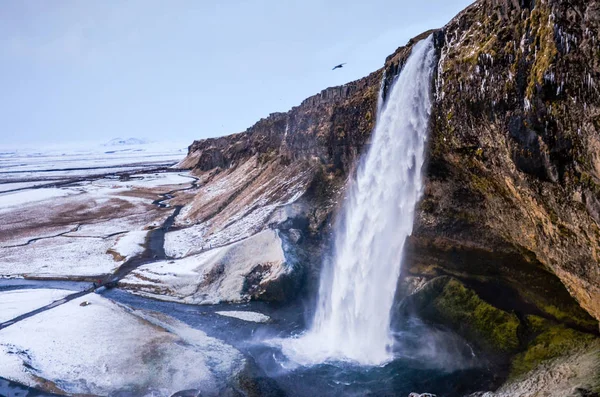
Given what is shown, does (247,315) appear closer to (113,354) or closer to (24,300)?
(113,354)

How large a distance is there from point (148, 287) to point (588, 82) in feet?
75.9

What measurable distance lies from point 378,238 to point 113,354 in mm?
12835

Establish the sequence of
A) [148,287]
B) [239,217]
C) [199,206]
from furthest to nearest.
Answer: [199,206]
[239,217]
[148,287]

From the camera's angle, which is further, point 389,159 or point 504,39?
point 389,159

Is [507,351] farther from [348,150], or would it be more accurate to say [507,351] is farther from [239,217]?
[239,217]

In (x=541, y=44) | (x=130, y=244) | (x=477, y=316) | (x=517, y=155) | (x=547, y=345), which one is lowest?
(x=547, y=345)

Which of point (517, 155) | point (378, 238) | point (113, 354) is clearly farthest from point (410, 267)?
point (113, 354)

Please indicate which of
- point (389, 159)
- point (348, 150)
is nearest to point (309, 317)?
point (389, 159)


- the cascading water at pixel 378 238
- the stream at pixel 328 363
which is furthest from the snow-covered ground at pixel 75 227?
the cascading water at pixel 378 238

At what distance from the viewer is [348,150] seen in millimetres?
27344

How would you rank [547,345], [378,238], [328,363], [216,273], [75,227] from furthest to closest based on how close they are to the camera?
[75,227], [216,273], [378,238], [328,363], [547,345]

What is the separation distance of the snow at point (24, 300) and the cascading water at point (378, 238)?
46.6 ft

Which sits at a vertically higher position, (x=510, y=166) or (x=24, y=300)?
(x=510, y=166)

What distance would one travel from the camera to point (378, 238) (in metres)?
20.0
